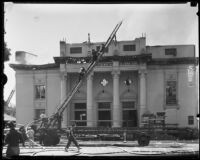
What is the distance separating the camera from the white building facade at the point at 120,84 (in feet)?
111

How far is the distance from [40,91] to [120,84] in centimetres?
884

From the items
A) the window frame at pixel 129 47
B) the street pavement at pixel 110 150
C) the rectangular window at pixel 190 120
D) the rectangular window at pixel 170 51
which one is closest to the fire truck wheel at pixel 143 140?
the street pavement at pixel 110 150

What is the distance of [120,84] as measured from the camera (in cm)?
3556

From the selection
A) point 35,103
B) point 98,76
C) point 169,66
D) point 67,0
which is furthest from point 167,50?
point 67,0

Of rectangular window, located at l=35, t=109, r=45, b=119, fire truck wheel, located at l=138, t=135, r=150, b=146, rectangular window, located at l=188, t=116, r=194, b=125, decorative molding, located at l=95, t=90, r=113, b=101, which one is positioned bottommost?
fire truck wheel, located at l=138, t=135, r=150, b=146

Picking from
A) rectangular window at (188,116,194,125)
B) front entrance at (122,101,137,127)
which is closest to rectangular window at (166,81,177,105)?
rectangular window at (188,116,194,125)

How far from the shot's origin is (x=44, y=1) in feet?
15.4

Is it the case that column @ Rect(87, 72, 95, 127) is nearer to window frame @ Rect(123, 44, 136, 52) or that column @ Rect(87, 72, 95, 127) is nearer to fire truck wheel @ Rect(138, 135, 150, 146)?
window frame @ Rect(123, 44, 136, 52)

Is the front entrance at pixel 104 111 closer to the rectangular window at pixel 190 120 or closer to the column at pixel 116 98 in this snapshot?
the column at pixel 116 98

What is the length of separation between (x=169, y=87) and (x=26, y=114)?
52.1ft

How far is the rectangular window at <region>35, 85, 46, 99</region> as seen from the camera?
35.5 m

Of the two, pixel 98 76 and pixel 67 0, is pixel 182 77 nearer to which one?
pixel 98 76

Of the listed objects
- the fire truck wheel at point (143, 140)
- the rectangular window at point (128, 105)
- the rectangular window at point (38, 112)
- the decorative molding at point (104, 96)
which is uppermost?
the decorative molding at point (104, 96)

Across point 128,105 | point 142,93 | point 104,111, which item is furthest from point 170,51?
point 104,111
